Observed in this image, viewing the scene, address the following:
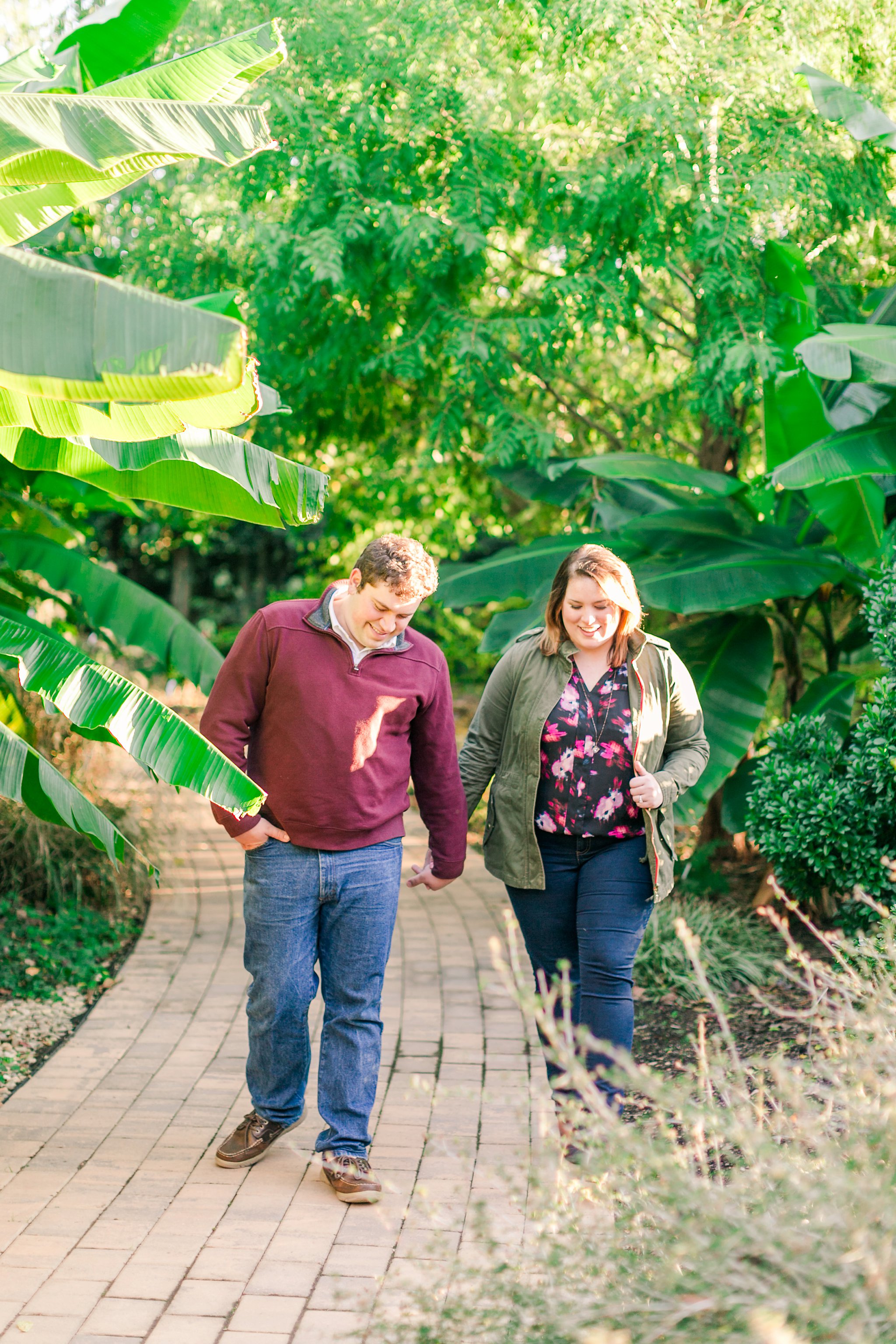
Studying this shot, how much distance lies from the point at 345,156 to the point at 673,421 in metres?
3.21

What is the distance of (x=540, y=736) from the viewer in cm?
384

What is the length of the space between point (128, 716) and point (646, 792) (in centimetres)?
168

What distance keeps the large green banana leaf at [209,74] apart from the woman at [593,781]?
1.97 meters

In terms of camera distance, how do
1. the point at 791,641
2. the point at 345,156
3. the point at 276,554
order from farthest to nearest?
the point at 276,554 < the point at 791,641 < the point at 345,156

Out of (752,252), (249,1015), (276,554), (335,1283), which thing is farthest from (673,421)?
(276,554)

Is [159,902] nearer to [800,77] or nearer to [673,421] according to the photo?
[673,421]

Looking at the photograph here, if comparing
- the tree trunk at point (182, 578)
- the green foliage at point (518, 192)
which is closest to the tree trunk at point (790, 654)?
the green foliage at point (518, 192)

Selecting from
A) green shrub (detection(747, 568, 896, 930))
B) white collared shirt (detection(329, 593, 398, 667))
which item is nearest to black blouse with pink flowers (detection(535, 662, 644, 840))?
white collared shirt (detection(329, 593, 398, 667))

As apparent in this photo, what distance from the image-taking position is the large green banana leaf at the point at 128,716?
3494mm

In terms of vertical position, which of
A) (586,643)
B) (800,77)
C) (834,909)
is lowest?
(834,909)

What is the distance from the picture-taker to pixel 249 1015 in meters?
3.85

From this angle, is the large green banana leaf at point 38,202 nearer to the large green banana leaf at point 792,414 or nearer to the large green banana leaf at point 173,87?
the large green banana leaf at point 173,87

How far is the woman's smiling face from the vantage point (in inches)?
147

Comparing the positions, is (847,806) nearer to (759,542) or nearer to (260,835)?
(759,542)
